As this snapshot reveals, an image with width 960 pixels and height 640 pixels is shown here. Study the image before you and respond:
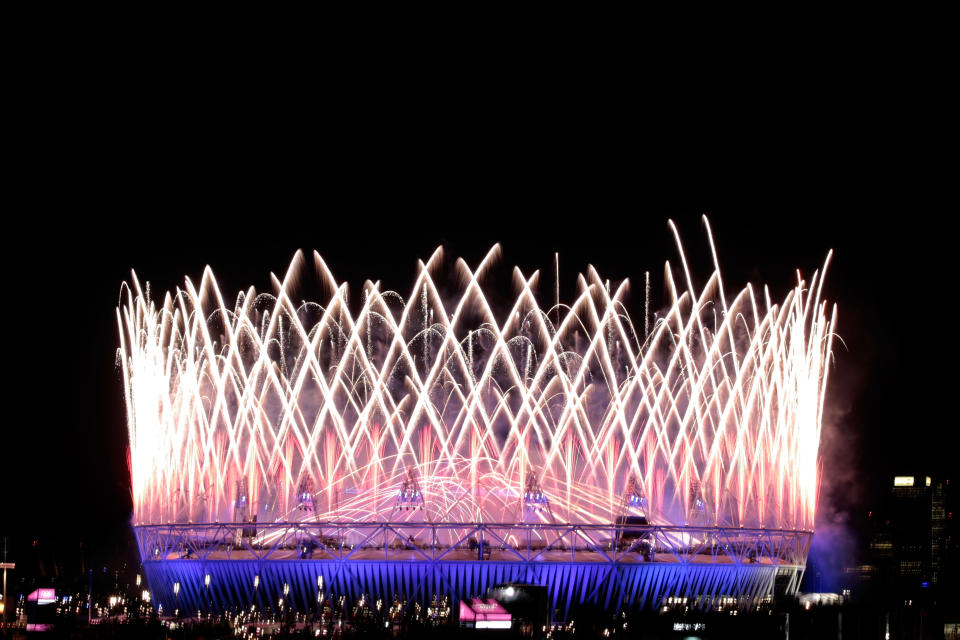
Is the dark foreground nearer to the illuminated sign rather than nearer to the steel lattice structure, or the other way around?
the illuminated sign

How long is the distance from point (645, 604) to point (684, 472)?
1263 cm

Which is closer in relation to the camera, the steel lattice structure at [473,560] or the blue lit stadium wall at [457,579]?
the steel lattice structure at [473,560]

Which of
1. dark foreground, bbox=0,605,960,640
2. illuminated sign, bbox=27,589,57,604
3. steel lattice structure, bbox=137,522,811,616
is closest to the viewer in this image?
dark foreground, bbox=0,605,960,640

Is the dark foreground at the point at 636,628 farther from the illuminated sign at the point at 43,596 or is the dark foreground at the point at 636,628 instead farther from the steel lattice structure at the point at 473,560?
the steel lattice structure at the point at 473,560

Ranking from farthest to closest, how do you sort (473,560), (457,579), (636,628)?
(457,579) → (473,560) → (636,628)

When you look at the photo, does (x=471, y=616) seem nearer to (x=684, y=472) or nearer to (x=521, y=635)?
(x=521, y=635)

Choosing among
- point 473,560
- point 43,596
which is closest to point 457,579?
point 473,560

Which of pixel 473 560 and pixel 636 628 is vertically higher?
pixel 473 560

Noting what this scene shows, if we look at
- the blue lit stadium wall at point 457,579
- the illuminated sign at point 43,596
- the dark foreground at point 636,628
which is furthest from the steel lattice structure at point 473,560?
the illuminated sign at point 43,596

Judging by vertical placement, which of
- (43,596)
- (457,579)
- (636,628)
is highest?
(43,596)

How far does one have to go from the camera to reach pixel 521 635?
5144 centimetres

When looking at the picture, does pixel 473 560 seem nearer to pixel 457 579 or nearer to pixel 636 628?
pixel 457 579

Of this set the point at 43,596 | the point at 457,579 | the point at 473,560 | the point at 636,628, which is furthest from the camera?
the point at 457,579

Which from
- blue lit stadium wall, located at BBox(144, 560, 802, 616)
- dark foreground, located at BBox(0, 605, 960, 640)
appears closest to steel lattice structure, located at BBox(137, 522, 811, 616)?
blue lit stadium wall, located at BBox(144, 560, 802, 616)
